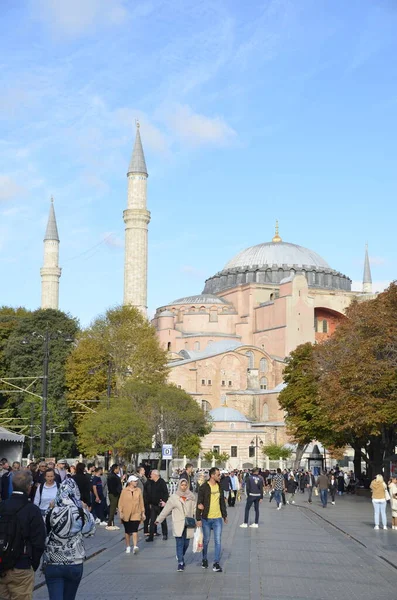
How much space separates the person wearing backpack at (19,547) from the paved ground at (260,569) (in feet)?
10.5

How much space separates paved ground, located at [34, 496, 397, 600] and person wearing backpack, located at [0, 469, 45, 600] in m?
3.21

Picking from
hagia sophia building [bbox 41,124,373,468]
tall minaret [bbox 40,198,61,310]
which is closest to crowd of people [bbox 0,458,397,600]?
hagia sophia building [bbox 41,124,373,468]

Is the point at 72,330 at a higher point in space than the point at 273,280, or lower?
lower

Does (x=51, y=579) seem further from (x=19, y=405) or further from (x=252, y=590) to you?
(x=19, y=405)

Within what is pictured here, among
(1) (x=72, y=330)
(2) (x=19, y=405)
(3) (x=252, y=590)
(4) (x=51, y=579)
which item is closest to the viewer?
(4) (x=51, y=579)

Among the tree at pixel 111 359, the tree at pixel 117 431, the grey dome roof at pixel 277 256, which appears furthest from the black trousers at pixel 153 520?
the grey dome roof at pixel 277 256

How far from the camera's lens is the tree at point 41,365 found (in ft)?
187

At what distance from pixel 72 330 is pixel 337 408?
32.3 metres

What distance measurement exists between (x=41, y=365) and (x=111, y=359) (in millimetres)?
5702

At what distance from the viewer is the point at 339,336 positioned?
43.0 meters

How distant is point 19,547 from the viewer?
22.9 ft

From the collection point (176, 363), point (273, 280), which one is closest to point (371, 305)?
point (176, 363)

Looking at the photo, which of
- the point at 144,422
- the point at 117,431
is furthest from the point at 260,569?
the point at 144,422

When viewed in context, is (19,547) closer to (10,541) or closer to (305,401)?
(10,541)
